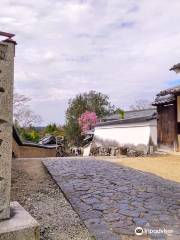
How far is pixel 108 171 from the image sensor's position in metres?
9.35

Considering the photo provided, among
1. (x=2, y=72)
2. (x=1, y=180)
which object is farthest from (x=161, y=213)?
(x=2, y=72)

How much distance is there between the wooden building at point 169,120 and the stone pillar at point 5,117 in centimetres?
1260

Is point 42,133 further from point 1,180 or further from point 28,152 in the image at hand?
point 1,180

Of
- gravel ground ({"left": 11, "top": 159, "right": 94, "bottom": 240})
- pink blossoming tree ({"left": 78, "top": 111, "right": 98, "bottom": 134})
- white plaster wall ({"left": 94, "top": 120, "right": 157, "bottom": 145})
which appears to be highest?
pink blossoming tree ({"left": 78, "top": 111, "right": 98, "bottom": 134})

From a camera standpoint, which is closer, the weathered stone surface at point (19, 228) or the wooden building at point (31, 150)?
the weathered stone surface at point (19, 228)

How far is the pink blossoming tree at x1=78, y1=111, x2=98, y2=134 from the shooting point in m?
33.1

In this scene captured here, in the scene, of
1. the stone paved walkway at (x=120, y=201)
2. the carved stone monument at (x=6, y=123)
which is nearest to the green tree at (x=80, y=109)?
the stone paved walkway at (x=120, y=201)

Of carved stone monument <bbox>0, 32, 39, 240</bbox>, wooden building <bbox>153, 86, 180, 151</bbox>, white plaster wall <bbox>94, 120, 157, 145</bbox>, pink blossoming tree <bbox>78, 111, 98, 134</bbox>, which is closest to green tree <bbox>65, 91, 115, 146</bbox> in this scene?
pink blossoming tree <bbox>78, 111, 98, 134</bbox>

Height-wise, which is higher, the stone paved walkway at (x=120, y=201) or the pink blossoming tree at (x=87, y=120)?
the pink blossoming tree at (x=87, y=120)

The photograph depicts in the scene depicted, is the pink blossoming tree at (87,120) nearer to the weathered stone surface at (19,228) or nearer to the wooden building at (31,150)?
the wooden building at (31,150)

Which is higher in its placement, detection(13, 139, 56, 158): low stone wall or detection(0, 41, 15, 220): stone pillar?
detection(0, 41, 15, 220): stone pillar

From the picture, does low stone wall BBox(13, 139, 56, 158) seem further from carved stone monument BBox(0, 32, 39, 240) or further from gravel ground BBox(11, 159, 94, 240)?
carved stone monument BBox(0, 32, 39, 240)

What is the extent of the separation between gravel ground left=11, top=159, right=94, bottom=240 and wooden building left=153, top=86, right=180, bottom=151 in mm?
9683

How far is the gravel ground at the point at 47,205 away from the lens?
178 inches
